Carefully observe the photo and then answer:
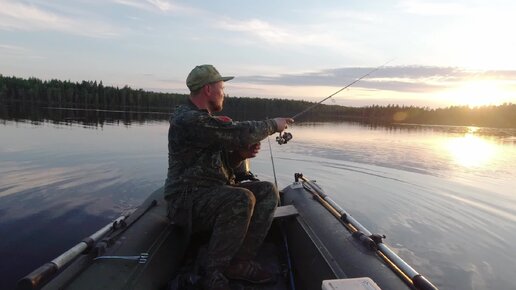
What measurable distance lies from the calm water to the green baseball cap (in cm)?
326

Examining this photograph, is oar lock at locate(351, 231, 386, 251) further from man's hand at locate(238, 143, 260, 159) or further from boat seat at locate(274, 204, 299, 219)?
man's hand at locate(238, 143, 260, 159)

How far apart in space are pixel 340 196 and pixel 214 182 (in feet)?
22.1

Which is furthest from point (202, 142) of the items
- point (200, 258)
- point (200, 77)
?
point (200, 258)

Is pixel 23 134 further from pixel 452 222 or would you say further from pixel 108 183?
pixel 452 222

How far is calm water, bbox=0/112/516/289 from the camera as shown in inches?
239

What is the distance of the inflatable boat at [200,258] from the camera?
119 inches

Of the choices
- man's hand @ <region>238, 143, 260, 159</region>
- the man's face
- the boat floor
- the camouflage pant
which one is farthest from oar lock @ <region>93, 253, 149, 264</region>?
the man's face

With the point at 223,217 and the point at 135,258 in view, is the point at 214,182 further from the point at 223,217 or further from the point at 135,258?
the point at 135,258

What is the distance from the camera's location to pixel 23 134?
57.9 feet

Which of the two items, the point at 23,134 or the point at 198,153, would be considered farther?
the point at 23,134

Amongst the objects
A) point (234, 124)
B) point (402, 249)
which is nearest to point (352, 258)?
point (234, 124)

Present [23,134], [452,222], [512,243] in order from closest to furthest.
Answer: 1. [512,243]
2. [452,222]
3. [23,134]

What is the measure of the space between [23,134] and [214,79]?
17.0 meters

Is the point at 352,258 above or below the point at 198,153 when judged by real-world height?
below
